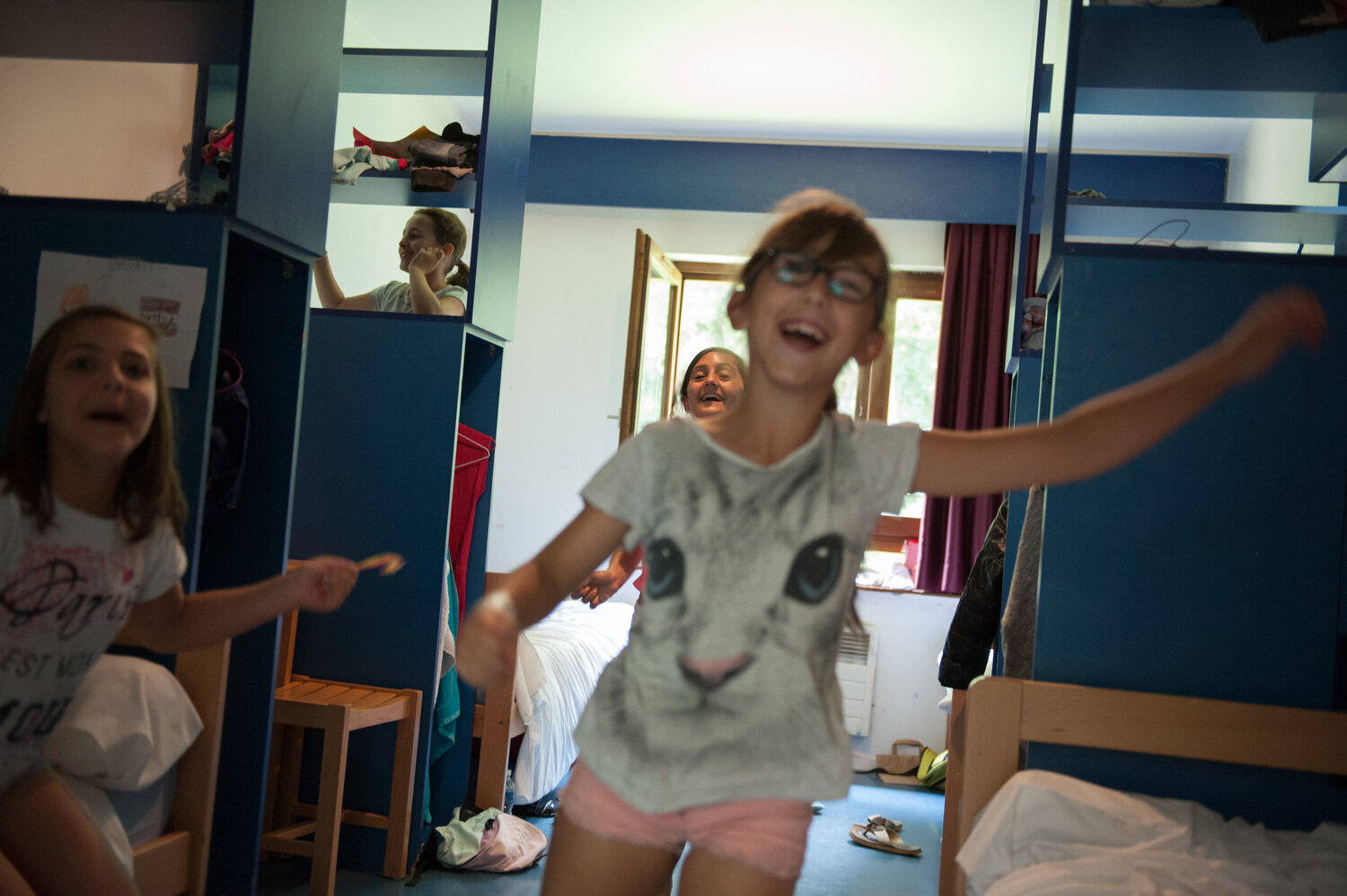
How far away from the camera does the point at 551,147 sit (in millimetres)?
5680

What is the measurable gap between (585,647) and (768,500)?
3149 millimetres

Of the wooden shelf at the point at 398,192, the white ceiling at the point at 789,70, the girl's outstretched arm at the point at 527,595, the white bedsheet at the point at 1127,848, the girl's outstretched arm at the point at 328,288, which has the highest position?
the white ceiling at the point at 789,70

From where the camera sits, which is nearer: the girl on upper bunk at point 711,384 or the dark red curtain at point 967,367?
the girl on upper bunk at point 711,384

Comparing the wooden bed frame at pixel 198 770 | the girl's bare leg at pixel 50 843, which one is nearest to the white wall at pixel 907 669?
the wooden bed frame at pixel 198 770

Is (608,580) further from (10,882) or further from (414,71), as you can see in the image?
(414,71)

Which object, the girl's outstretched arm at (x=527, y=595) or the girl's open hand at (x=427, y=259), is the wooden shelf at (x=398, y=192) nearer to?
the girl's open hand at (x=427, y=259)

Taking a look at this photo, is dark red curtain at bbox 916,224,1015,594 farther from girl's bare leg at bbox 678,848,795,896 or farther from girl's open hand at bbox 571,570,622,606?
girl's bare leg at bbox 678,848,795,896

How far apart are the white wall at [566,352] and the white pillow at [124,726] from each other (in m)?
3.89

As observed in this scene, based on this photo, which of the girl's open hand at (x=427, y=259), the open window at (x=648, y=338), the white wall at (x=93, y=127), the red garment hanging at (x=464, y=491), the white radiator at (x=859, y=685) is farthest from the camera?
the white radiator at (x=859, y=685)

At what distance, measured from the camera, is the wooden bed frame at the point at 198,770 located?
1.89 meters

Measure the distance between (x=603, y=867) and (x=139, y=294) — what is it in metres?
1.55

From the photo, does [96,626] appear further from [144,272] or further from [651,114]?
[651,114]

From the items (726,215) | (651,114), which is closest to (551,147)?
(651,114)

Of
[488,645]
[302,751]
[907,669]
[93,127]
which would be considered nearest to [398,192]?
[93,127]
